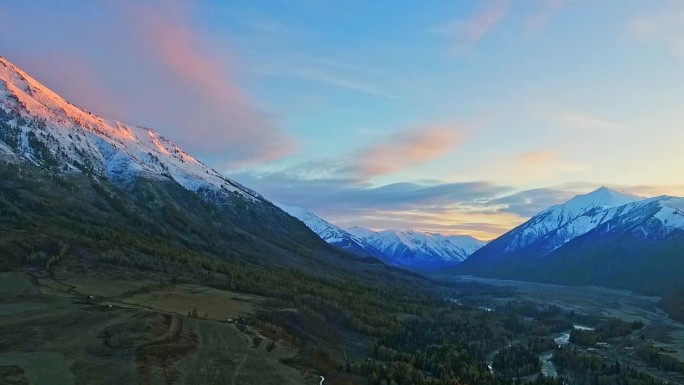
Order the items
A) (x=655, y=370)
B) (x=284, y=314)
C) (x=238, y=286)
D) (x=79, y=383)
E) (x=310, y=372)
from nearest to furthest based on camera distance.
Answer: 1. (x=79, y=383)
2. (x=310, y=372)
3. (x=284, y=314)
4. (x=655, y=370)
5. (x=238, y=286)

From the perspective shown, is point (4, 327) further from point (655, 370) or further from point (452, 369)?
point (655, 370)

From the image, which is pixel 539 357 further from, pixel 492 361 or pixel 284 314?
pixel 284 314

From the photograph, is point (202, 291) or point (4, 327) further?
point (202, 291)

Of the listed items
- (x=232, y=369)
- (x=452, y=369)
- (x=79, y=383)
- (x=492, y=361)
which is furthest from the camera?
(x=492, y=361)

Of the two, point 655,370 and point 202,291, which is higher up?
point 202,291

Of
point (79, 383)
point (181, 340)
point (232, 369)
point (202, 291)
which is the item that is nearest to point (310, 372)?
point (232, 369)

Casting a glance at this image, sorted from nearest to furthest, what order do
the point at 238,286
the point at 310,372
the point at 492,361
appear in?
the point at 310,372
the point at 492,361
the point at 238,286

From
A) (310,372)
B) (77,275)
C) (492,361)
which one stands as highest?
(77,275)

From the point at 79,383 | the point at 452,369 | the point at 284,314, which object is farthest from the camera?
the point at 284,314

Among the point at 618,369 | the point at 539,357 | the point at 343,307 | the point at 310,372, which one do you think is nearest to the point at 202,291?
the point at 343,307
